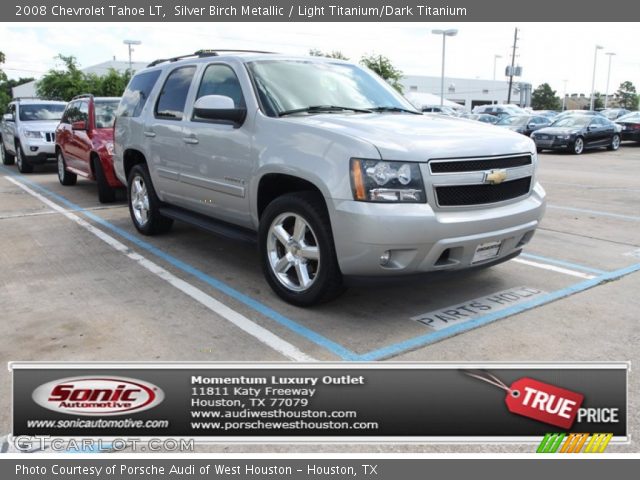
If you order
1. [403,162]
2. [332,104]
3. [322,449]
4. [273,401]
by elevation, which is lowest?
[322,449]

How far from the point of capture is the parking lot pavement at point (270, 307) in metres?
3.80

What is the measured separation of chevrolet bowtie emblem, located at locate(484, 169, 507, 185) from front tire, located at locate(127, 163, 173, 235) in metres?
3.89

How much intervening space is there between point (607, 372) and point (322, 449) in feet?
4.92

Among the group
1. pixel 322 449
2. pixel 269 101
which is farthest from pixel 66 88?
pixel 322 449

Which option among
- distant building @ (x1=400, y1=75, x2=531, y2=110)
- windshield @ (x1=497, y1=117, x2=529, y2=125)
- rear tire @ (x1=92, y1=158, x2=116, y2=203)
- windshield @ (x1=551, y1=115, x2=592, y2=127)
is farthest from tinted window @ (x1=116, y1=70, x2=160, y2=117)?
distant building @ (x1=400, y1=75, x2=531, y2=110)

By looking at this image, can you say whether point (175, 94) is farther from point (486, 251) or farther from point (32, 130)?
point (32, 130)

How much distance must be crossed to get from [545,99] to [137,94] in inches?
4776

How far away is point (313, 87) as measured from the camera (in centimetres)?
507

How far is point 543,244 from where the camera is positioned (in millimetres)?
6641

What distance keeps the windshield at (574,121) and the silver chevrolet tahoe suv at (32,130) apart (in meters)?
16.7

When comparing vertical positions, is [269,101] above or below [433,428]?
above

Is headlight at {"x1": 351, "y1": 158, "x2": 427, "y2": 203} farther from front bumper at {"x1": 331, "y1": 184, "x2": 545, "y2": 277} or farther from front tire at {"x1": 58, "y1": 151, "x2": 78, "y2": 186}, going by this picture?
front tire at {"x1": 58, "y1": 151, "x2": 78, "y2": 186}

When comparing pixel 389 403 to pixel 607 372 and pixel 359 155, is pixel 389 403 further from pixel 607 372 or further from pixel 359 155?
pixel 359 155

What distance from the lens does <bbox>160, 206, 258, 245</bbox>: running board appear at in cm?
509
